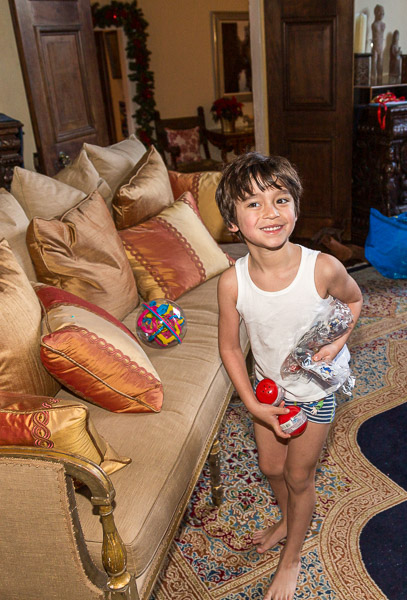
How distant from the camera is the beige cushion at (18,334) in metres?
1.43

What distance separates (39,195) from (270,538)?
154 cm

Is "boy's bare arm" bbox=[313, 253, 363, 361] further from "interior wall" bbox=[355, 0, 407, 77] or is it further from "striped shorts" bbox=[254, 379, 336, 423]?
"interior wall" bbox=[355, 0, 407, 77]

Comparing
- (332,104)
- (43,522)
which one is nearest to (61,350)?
(43,522)

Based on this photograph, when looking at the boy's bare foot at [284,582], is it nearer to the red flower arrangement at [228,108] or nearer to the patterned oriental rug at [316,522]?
the patterned oriental rug at [316,522]

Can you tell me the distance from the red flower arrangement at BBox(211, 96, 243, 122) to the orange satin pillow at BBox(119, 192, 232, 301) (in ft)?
15.3

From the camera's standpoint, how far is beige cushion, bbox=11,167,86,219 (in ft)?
7.05

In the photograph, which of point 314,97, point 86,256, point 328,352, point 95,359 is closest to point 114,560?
point 95,359

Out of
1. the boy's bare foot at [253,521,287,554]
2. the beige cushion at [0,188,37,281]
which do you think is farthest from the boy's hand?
the beige cushion at [0,188,37,281]

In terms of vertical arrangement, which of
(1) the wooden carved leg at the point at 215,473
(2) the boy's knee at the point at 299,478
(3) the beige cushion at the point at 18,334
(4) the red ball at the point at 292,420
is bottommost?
(1) the wooden carved leg at the point at 215,473

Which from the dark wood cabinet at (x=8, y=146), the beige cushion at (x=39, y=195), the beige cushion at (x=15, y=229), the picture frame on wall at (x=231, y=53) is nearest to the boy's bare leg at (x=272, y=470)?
the beige cushion at (x=15, y=229)

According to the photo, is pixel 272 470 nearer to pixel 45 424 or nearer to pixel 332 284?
pixel 332 284

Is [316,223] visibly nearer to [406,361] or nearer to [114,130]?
[406,361]

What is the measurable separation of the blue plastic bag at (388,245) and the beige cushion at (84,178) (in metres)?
2.07

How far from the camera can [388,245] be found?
3.77 meters
